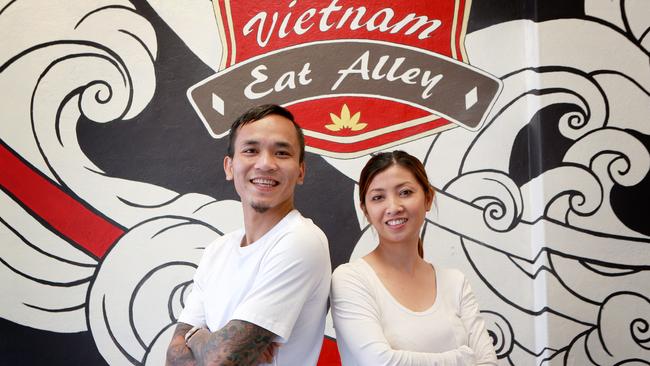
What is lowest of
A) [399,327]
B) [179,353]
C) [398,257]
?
[179,353]

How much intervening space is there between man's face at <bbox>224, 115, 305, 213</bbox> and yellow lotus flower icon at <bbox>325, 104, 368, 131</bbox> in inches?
32.2

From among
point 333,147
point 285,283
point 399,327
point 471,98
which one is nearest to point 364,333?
point 399,327

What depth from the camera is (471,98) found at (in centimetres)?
240

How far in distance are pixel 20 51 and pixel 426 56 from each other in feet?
5.95

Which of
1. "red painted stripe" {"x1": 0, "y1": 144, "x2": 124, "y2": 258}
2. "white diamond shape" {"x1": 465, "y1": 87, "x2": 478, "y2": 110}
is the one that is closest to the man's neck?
"red painted stripe" {"x1": 0, "y1": 144, "x2": 124, "y2": 258}

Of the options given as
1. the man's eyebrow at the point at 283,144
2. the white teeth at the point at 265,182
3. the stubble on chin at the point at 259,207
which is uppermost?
the man's eyebrow at the point at 283,144

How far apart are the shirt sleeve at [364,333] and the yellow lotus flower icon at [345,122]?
0.93 meters

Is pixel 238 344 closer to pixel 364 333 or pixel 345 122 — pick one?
pixel 364 333

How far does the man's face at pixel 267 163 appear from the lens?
153cm

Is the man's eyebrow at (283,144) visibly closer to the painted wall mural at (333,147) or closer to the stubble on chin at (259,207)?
the stubble on chin at (259,207)

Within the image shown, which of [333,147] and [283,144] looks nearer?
[283,144]

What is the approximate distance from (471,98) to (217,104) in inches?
43.8

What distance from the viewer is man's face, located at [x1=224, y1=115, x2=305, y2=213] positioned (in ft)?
5.00

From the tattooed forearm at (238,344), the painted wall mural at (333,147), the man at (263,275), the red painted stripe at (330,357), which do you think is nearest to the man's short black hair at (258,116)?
the man at (263,275)
